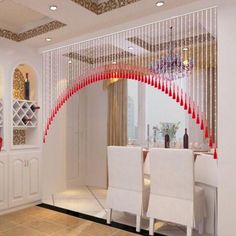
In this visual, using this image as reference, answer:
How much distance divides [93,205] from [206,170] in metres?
2.02

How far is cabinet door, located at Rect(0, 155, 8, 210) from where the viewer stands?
3.89 metres

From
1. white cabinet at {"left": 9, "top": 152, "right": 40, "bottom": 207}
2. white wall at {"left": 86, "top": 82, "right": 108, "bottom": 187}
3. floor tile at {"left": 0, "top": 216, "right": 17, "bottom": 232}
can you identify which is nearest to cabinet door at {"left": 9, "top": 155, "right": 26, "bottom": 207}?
white cabinet at {"left": 9, "top": 152, "right": 40, "bottom": 207}

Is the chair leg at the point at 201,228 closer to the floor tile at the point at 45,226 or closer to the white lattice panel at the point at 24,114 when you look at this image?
the floor tile at the point at 45,226

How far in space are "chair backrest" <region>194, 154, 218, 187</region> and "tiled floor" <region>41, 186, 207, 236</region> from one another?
0.67 metres

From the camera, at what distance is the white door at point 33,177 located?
4270mm

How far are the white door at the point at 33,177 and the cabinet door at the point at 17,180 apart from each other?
0.31 feet

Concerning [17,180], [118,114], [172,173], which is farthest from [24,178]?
[172,173]

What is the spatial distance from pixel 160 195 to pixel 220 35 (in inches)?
74.5

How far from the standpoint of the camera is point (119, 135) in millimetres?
5273

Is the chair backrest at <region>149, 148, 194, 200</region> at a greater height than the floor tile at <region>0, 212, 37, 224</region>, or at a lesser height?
greater

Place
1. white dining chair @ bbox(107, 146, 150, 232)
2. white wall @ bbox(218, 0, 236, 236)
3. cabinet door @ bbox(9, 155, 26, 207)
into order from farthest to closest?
cabinet door @ bbox(9, 155, 26, 207)
white dining chair @ bbox(107, 146, 150, 232)
white wall @ bbox(218, 0, 236, 236)

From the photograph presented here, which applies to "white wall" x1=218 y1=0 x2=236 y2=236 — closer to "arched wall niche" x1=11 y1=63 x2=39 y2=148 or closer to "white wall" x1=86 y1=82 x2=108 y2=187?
"arched wall niche" x1=11 y1=63 x2=39 y2=148

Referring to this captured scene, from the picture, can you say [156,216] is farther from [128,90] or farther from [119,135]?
[128,90]

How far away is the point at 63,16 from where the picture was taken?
10.6 ft
